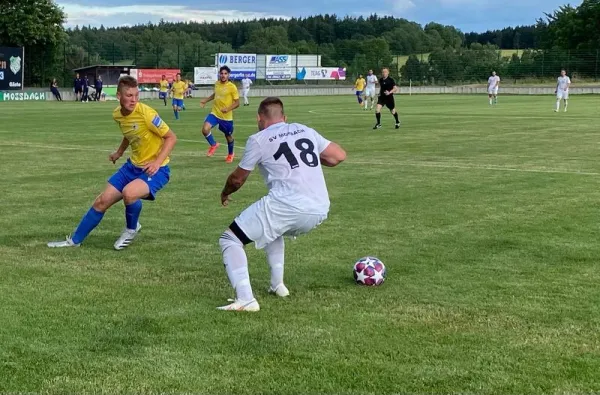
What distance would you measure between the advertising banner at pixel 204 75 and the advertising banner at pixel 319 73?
973 cm

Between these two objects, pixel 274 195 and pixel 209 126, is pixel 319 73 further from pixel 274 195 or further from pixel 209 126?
pixel 274 195

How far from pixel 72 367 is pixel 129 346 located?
48 cm

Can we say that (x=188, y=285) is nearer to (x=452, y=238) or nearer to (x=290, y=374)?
(x=290, y=374)

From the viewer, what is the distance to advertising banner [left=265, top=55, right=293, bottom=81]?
73.8 metres

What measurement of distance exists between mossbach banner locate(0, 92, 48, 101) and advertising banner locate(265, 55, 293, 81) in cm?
2338

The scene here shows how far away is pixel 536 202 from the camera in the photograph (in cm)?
1099

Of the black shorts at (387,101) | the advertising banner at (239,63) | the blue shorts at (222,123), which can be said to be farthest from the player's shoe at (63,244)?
the advertising banner at (239,63)

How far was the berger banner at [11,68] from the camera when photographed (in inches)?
2122

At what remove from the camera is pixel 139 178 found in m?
8.26

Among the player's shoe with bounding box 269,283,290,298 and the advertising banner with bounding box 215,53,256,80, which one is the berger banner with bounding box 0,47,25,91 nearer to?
the advertising banner with bounding box 215,53,256,80

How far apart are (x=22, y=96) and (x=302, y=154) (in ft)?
175

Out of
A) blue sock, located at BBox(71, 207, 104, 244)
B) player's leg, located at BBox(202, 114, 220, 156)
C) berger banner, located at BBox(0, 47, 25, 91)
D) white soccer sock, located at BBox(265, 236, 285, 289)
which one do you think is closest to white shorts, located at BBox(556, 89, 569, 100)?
player's leg, located at BBox(202, 114, 220, 156)

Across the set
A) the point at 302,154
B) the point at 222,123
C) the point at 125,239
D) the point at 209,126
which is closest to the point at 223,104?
the point at 222,123

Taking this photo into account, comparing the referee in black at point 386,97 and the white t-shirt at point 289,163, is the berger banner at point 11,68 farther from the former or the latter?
the white t-shirt at point 289,163
